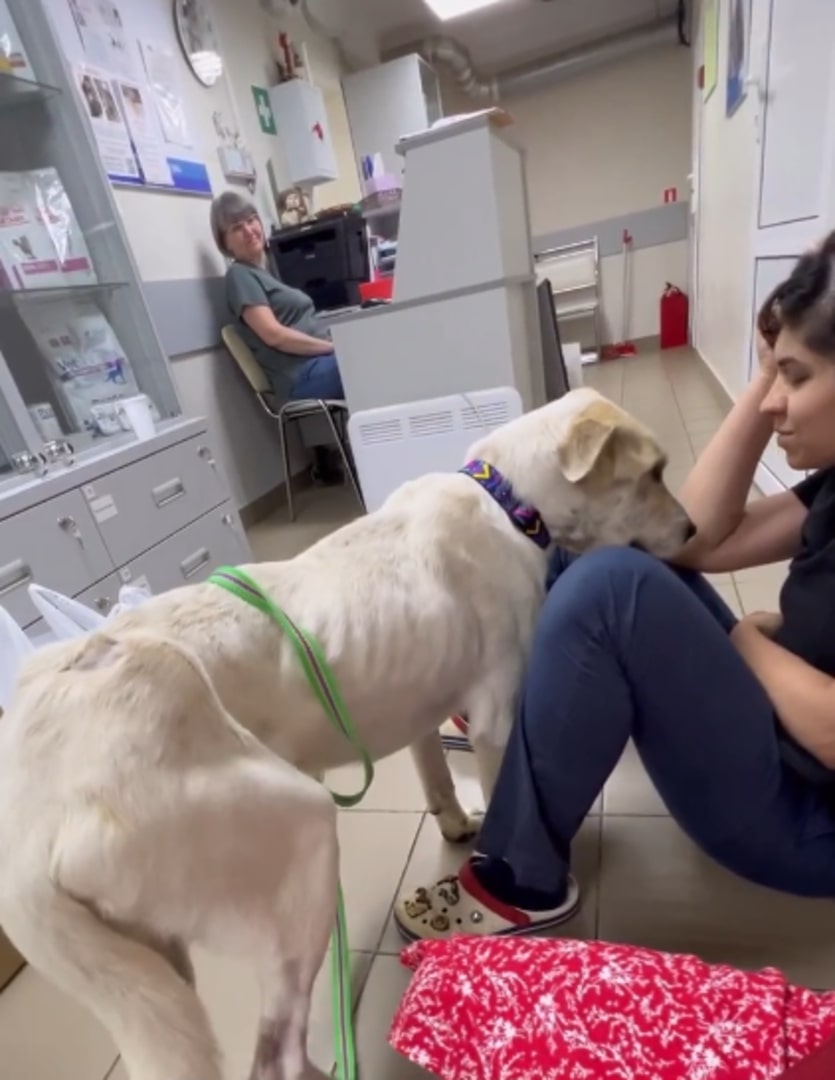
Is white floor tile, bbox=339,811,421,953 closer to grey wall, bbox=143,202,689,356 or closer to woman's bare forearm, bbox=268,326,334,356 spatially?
grey wall, bbox=143,202,689,356

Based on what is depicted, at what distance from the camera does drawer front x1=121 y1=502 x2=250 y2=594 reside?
6.60 feet

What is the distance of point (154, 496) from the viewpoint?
6.73ft

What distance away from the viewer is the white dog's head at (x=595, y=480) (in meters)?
1.09

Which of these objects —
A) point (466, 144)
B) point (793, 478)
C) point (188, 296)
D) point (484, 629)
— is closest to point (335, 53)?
point (188, 296)

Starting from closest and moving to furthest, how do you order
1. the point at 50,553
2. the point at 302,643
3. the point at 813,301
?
the point at 813,301 → the point at 302,643 → the point at 50,553

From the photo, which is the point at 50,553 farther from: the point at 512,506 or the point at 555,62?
the point at 555,62

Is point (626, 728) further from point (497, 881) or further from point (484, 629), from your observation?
point (497, 881)

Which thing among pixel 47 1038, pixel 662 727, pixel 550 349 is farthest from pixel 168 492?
pixel 550 349

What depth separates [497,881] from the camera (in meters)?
1.04

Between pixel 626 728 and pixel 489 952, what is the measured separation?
342 mm

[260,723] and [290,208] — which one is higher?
[290,208]

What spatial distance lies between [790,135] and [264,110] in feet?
10.2

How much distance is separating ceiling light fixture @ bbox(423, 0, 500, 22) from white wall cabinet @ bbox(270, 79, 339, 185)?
1347 mm

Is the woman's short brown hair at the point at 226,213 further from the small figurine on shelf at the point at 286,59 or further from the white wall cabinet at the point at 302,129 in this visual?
the small figurine on shelf at the point at 286,59
